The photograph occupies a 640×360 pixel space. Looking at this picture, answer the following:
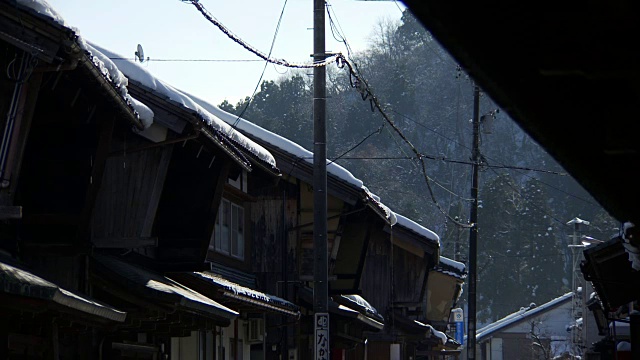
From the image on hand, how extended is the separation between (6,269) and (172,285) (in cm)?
535

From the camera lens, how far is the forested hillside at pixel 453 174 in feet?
292

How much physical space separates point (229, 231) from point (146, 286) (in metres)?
7.38

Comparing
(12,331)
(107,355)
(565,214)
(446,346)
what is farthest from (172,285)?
(565,214)

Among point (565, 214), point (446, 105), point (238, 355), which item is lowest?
point (238, 355)

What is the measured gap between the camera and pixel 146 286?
12.1 meters

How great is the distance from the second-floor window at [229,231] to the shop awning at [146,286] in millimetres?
4780

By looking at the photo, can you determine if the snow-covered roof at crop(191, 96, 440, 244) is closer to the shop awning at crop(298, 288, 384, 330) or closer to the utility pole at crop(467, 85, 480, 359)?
the shop awning at crop(298, 288, 384, 330)

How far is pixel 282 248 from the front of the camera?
71.7 feet

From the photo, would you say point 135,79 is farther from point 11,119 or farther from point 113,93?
point 11,119

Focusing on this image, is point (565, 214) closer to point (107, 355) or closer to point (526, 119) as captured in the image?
point (107, 355)

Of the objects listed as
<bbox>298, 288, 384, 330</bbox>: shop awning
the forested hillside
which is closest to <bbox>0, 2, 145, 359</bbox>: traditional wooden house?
<bbox>298, 288, 384, 330</bbox>: shop awning

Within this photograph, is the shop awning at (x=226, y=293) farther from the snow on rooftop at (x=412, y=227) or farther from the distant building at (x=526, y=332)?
the distant building at (x=526, y=332)

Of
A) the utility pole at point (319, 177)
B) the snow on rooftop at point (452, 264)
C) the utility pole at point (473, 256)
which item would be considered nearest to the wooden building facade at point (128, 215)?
the utility pole at point (319, 177)

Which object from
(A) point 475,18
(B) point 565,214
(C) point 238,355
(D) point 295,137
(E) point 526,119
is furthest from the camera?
(B) point 565,214
